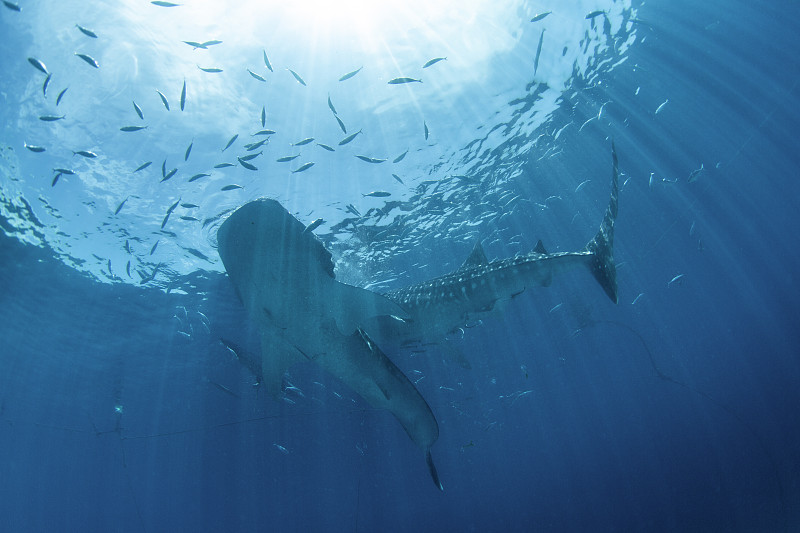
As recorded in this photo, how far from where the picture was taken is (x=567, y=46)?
12.0 m

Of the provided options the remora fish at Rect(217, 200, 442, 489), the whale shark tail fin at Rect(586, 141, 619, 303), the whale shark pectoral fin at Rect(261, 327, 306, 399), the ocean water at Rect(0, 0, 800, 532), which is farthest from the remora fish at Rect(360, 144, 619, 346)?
the ocean water at Rect(0, 0, 800, 532)

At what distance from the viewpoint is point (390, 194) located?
11.4 meters

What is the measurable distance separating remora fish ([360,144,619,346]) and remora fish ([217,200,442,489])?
51 centimetres

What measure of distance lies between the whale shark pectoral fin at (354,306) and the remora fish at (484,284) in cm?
25

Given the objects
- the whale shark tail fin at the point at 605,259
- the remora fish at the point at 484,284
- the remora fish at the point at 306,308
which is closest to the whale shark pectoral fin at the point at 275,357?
the remora fish at the point at 306,308

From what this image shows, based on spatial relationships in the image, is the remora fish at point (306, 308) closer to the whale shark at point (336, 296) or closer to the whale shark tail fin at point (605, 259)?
the whale shark at point (336, 296)

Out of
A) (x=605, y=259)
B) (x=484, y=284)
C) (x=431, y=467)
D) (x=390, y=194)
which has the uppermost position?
(x=390, y=194)

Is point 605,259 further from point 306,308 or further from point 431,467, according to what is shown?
point 306,308

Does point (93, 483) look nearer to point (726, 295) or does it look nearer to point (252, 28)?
point (252, 28)

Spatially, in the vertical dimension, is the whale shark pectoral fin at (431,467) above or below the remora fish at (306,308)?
below

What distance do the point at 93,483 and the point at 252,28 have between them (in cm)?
8199

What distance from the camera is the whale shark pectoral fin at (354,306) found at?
577 cm

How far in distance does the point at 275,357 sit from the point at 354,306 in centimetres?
199

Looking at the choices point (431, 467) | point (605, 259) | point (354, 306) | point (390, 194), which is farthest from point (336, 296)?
point (390, 194)
